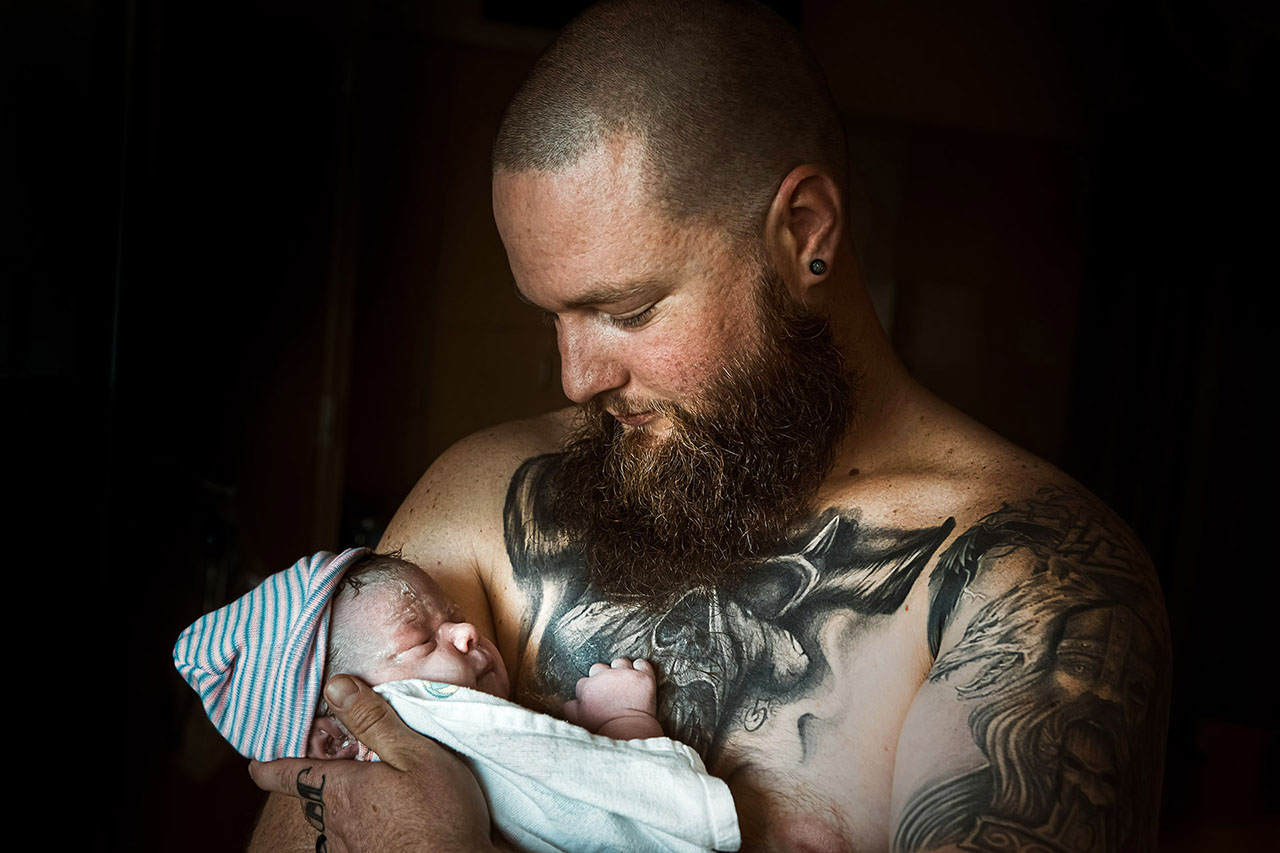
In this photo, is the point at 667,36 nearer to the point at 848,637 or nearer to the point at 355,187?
the point at 848,637

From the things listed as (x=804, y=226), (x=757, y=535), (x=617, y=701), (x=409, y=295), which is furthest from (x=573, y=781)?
(x=409, y=295)

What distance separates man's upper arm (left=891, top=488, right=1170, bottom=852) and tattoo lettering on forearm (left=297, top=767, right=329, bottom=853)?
26.9 inches

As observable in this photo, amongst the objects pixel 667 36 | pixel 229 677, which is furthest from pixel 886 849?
pixel 667 36

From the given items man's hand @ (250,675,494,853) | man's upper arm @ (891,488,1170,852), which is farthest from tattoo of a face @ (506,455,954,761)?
man's hand @ (250,675,494,853)

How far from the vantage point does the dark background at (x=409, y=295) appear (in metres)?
2.55

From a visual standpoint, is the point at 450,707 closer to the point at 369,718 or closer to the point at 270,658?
the point at 369,718

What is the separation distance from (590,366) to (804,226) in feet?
1.14

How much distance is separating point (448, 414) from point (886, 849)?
2622 mm

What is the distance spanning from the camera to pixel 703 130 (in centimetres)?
144

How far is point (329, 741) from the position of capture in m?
1.47

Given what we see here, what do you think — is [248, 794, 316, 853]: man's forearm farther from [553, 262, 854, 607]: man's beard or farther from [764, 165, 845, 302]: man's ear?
[764, 165, 845, 302]: man's ear

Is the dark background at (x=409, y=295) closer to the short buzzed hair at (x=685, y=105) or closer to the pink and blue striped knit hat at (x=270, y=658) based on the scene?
the pink and blue striped knit hat at (x=270, y=658)

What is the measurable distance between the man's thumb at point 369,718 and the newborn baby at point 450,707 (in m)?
0.03

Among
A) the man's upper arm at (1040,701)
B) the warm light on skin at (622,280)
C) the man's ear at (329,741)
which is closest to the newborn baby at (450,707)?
the man's ear at (329,741)
